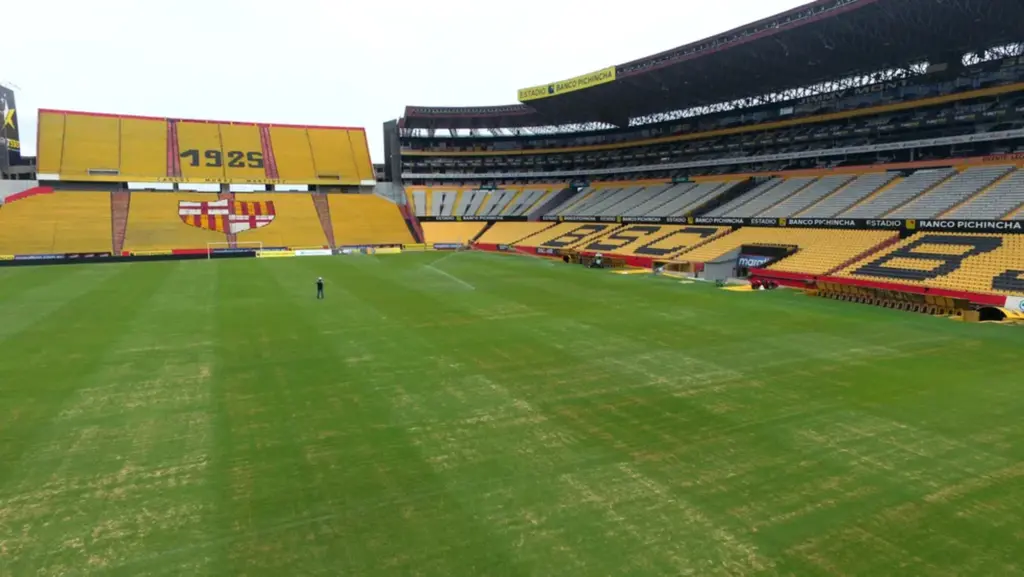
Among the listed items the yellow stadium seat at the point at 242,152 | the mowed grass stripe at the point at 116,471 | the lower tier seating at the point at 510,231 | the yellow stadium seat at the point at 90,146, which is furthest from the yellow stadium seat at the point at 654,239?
the yellow stadium seat at the point at 90,146

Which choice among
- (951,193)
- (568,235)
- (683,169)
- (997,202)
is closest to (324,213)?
(568,235)

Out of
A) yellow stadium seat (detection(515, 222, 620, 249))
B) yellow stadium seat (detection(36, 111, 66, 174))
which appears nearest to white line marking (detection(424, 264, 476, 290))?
yellow stadium seat (detection(515, 222, 620, 249))

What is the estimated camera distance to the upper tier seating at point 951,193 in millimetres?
32594

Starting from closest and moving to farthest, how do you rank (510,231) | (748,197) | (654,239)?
(654,239)
(748,197)
(510,231)

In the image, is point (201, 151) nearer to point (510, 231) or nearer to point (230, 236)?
point (230, 236)

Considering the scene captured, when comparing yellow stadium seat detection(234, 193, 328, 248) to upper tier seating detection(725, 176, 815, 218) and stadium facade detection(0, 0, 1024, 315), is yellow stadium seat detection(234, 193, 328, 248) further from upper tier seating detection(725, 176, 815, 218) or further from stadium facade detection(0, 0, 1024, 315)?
upper tier seating detection(725, 176, 815, 218)

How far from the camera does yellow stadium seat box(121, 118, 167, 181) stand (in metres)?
63.4

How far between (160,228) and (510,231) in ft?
123

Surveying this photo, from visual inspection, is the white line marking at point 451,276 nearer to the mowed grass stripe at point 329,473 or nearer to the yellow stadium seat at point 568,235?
the mowed grass stripe at point 329,473

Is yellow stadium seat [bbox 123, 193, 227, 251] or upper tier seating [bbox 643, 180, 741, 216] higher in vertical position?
upper tier seating [bbox 643, 180, 741, 216]

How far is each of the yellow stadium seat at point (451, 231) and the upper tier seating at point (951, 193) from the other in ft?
150

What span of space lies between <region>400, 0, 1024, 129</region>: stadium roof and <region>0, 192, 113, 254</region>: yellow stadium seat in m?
46.4

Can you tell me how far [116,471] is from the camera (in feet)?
31.2

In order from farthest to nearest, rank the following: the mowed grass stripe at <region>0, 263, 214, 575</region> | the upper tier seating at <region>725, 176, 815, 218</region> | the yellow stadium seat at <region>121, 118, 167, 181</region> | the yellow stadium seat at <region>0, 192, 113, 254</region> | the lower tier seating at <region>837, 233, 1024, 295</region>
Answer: the yellow stadium seat at <region>121, 118, 167, 181</region>
the yellow stadium seat at <region>0, 192, 113, 254</region>
the upper tier seating at <region>725, 176, 815, 218</region>
the lower tier seating at <region>837, 233, 1024, 295</region>
the mowed grass stripe at <region>0, 263, 214, 575</region>
